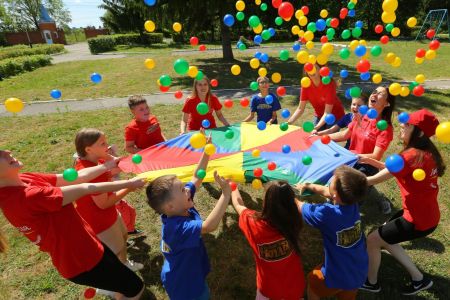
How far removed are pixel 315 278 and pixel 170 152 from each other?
216cm

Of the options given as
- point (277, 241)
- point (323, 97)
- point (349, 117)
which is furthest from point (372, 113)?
point (277, 241)

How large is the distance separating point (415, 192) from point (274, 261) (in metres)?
1.45

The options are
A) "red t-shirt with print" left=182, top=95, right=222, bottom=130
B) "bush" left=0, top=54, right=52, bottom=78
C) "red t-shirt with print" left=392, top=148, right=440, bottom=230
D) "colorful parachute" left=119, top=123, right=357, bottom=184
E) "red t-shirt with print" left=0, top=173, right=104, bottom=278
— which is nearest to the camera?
"red t-shirt with print" left=0, top=173, right=104, bottom=278

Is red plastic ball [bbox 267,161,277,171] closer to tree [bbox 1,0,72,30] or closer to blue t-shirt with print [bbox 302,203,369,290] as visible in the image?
blue t-shirt with print [bbox 302,203,369,290]

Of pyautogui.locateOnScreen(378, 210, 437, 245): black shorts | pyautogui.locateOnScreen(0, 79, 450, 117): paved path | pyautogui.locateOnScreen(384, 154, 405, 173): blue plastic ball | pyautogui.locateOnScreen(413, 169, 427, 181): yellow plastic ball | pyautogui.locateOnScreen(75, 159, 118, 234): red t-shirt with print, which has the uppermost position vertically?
pyautogui.locateOnScreen(384, 154, 405, 173): blue plastic ball

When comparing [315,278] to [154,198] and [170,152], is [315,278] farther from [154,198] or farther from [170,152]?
[170,152]

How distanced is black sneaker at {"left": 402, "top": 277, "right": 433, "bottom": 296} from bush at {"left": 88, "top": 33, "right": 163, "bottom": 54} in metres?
29.9

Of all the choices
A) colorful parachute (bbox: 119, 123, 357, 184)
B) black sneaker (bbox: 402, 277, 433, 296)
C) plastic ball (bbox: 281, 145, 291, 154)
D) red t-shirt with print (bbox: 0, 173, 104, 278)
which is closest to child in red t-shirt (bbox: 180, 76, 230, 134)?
colorful parachute (bbox: 119, 123, 357, 184)

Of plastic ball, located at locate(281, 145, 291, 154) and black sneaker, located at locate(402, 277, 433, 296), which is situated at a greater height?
plastic ball, located at locate(281, 145, 291, 154)

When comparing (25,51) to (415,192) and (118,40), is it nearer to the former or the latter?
(118,40)

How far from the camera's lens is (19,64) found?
55.2ft

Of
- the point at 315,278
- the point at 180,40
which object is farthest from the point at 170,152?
the point at 180,40

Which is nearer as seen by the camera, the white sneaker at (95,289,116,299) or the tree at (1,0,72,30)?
the white sneaker at (95,289,116,299)

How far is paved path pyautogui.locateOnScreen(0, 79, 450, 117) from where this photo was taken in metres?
9.64
